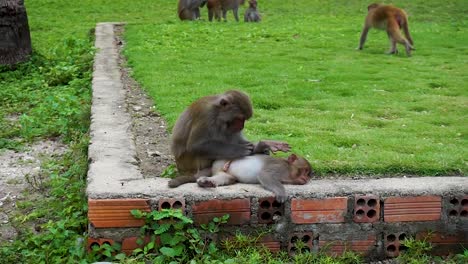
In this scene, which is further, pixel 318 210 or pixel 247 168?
pixel 247 168

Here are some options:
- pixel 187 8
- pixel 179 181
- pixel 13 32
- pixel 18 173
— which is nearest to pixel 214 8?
pixel 187 8

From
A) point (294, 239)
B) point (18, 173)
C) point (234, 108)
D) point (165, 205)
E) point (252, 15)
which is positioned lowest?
point (252, 15)

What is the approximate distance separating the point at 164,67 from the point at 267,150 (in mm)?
4577

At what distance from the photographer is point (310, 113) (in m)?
6.32

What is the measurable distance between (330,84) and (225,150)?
3.73m

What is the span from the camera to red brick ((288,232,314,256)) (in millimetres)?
4051

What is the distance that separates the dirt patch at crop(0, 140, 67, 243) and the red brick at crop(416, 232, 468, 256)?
246 cm

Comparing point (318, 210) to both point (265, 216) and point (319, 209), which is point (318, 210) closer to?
point (319, 209)

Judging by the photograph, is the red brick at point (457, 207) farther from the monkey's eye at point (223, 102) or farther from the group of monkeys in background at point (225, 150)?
the monkey's eye at point (223, 102)

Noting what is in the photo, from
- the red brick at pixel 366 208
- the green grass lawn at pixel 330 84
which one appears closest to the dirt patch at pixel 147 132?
the green grass lawn at pixel 330 84

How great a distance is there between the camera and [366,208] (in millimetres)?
4039

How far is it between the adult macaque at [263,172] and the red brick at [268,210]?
8 centimetres

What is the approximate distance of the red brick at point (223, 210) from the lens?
156 inches

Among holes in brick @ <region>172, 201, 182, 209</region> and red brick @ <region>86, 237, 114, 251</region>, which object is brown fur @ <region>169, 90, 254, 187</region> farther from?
red brick @ <region>86, 237, 114, 251</region>
